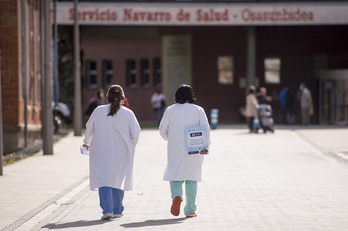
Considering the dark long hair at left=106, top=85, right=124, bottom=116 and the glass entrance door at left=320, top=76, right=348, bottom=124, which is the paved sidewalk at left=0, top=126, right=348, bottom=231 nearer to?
the dark long hair at left=106, top=85, right=124, bottom=116

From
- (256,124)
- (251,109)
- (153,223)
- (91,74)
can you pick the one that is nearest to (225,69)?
(91,74)

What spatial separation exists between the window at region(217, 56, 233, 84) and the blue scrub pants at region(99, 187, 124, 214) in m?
36.1

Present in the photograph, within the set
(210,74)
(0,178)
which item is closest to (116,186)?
(0,178)

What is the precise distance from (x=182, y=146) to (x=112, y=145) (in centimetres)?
79

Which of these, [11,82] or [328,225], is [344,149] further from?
[328,225]

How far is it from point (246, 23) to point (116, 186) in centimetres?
3103

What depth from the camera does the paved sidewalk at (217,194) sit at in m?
9.80

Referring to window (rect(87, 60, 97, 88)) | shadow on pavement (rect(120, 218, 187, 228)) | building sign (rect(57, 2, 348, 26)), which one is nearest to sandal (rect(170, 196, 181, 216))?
shadow on pavement (rect(120, 218, 187, 228))

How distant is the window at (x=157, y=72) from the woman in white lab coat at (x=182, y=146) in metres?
39.7

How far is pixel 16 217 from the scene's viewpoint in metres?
10.2

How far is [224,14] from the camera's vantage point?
4044 centimetres

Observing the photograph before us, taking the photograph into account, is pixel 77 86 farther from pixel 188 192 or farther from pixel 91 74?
pixel 91 74

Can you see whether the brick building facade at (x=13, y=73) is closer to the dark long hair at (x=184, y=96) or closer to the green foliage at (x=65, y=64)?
the dark long hair at (x=184, y=96)

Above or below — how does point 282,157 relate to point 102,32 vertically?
below
